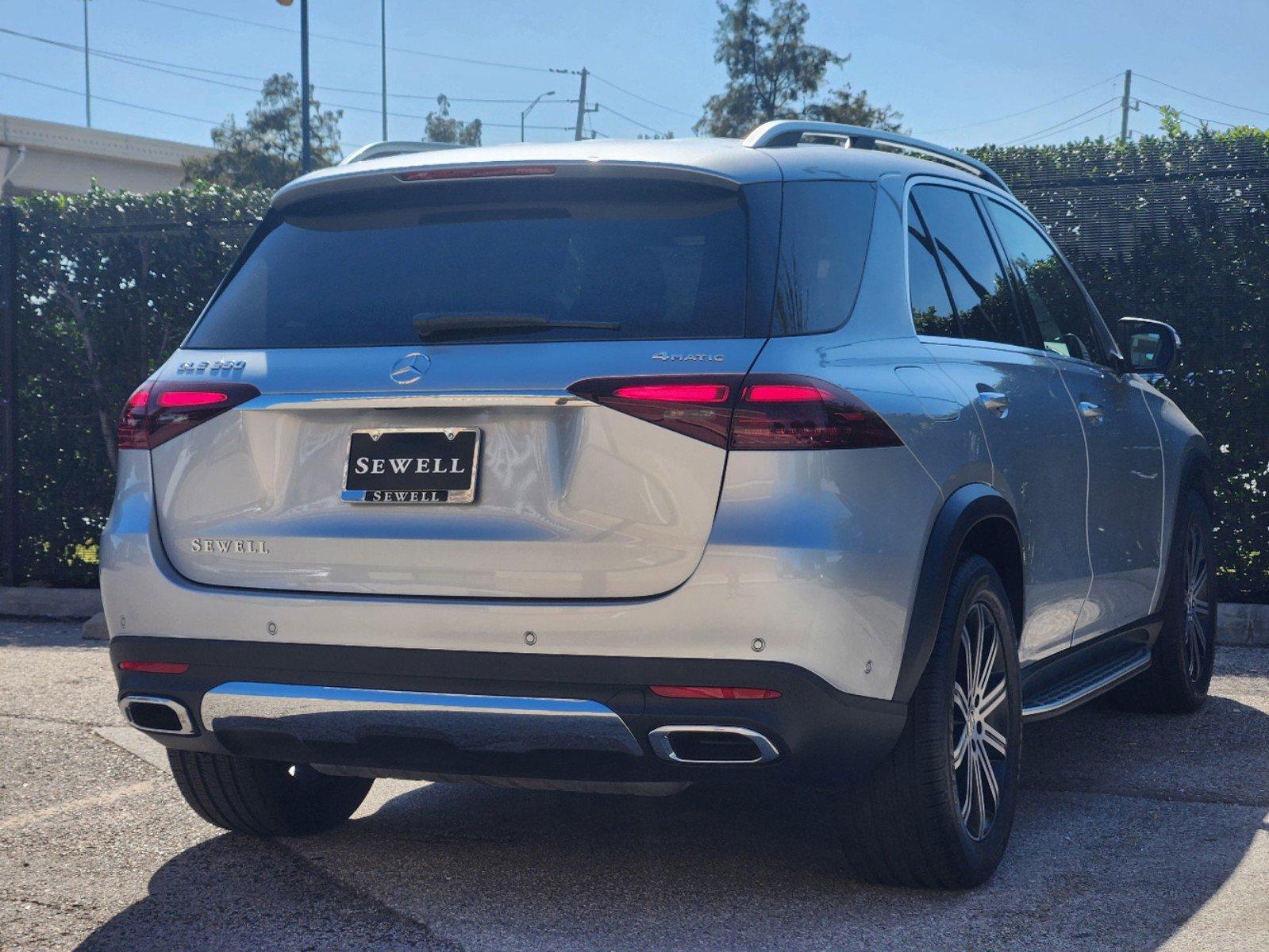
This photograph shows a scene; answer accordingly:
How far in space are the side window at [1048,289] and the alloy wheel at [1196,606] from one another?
1268 mm

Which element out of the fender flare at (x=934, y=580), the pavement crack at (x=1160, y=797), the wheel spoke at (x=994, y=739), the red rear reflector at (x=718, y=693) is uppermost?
the fender flare at (x=934, y=580)

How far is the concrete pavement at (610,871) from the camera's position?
373 centimetres

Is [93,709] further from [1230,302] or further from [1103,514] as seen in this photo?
[1230,302]

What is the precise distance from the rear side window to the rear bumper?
2.67 ft

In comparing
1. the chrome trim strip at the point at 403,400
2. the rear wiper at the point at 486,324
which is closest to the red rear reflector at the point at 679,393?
the chrome trim strip at the point at 403,400

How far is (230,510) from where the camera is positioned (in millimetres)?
3771

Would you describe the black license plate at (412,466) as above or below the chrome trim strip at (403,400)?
below

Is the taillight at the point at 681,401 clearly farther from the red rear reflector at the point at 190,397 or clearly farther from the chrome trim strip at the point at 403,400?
the red rear reflector at the point at 190,397

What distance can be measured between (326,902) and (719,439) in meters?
1.60

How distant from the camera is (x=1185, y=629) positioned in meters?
6.39

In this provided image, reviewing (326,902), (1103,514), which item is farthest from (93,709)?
(1103,514)

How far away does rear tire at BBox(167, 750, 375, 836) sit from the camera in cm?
438

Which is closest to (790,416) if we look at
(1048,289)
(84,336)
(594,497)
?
(594,497)

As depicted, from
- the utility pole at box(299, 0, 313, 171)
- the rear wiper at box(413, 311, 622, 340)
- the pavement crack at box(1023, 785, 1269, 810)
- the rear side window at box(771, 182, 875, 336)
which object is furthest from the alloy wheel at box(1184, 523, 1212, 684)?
the utility pole at box(299, 0, 313, 171)
